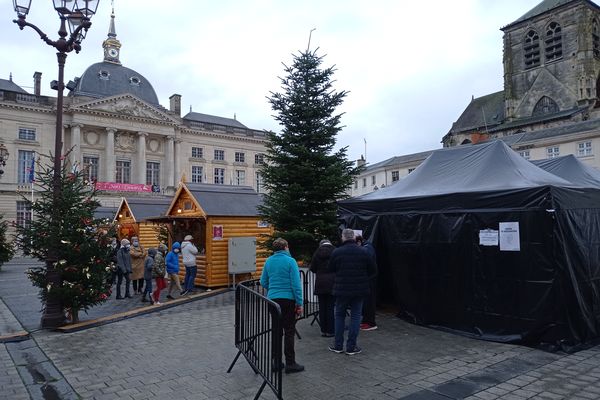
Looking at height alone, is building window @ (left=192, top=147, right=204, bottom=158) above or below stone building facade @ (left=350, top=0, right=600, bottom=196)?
below

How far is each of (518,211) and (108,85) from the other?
198ft

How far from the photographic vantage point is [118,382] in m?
5.47

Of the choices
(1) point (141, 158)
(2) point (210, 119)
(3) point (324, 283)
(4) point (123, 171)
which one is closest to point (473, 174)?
(3) point (324, 283)

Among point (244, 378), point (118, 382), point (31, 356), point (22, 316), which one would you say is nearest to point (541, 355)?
point (244, 378)

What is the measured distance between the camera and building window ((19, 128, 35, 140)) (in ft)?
157

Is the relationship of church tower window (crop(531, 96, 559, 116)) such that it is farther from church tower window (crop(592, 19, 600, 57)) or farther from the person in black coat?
the person in black coat

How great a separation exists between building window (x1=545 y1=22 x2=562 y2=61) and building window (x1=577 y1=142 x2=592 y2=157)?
23567 millimetres

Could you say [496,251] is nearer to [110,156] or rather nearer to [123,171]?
[110,156]

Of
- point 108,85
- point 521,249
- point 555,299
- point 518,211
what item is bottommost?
point 555,299

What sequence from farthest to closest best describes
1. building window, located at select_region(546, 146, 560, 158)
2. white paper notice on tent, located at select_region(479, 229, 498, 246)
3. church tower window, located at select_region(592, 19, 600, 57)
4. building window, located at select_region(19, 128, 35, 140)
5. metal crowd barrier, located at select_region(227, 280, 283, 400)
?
church tower window, located at select_region(592, 19, 600, 57) < building window, located at select_region(19, 128, 35, 140) < building window, located at select_region(546, 146, 560, 158) < white paper notice on tent, located at select_region(479, 229, 498, 246) < metal crowd barrier, located at select_region(227, 280, 283, 400)

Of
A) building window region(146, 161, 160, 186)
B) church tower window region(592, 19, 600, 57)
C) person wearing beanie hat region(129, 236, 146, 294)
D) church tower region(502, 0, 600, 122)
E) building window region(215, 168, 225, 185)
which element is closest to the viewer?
person wearing beanie hat region(129, 236, 146, 294)

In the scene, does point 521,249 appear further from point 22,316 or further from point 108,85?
point 108,85

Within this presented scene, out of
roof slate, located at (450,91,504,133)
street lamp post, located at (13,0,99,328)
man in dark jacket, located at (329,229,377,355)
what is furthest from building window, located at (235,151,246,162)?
man in dark jacket, located at (329,229,377,355)

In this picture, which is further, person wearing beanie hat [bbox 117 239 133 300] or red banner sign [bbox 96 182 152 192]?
red banner sign [bbox 96 182 152 192]
